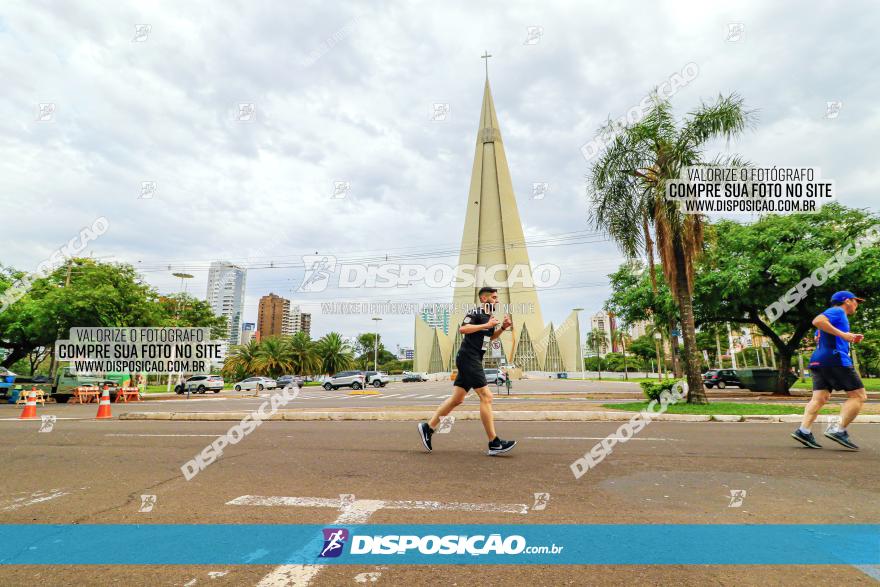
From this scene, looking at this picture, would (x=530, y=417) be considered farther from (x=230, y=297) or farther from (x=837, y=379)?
(x=230, y=297)

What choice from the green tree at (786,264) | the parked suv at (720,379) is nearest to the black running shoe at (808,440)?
the green tree at (786,264)

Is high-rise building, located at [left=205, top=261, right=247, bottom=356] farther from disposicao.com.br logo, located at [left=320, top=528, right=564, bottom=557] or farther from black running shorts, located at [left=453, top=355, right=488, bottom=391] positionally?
disposicao.com.br logo, located at [left=320, top=528, right=564, bottom=557]

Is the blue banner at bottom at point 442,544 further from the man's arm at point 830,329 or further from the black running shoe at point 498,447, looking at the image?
the man's arm at point 830,329

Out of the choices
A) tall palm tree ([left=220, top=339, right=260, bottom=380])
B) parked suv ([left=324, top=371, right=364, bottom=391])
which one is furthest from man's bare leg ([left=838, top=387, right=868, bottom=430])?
tall palm tree ([left=220, top=339, right=260, bottom=380])

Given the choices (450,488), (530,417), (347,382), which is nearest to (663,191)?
(530,417)

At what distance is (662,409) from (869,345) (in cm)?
4327

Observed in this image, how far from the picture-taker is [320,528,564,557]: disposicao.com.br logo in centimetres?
258

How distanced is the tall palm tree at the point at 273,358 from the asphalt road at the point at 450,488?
54.1m

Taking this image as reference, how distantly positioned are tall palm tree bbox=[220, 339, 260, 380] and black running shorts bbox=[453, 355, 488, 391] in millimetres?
58995

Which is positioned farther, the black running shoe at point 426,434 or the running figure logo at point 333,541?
the black running shoe at point 426,434

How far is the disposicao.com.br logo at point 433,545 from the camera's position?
2580mm

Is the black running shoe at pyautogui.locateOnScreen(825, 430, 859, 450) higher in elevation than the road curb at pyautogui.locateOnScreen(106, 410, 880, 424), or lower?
higher

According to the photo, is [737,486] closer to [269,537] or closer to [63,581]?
[269,537]

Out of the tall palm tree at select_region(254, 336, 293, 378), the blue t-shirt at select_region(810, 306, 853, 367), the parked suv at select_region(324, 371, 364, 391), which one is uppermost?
the blue t-shirt at select_region(810, 306, 853, 367)
